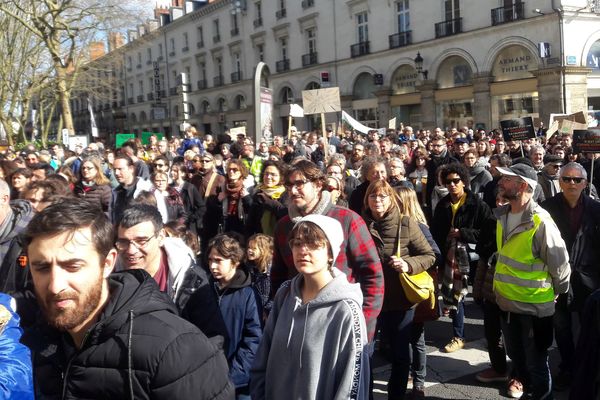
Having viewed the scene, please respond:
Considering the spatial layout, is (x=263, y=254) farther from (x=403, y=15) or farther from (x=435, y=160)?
(x=403, y=15)

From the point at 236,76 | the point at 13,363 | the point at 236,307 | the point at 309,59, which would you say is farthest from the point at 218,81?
the point at 13,363

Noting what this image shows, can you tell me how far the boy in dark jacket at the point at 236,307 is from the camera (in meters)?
3.35

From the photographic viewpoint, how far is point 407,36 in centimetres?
2897

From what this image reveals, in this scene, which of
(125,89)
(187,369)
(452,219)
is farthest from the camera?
(125,89)

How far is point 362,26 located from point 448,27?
6.35 metres

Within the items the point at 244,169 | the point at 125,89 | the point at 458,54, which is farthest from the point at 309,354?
the point at 125,89

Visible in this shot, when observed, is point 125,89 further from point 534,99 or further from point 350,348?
point 350,348

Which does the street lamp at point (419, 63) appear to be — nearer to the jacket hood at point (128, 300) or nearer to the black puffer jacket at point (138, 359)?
the jacket hood at point (128, 300)

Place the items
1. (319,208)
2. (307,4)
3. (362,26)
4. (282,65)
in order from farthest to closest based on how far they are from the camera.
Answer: (282,65), (307,4), (362,26), (319,208)

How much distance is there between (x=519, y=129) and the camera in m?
9.15

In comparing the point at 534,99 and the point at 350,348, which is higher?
the point at 534,99

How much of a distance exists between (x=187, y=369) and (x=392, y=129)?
683 inches

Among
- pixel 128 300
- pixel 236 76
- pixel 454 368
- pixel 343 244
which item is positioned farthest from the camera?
pixel 236 76

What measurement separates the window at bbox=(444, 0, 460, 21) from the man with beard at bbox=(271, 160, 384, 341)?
25594 mm
